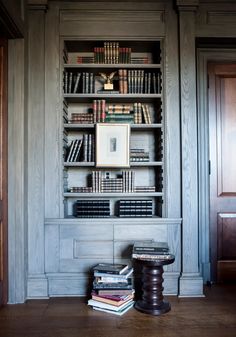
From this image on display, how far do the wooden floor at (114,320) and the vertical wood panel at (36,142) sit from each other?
422 millimetres

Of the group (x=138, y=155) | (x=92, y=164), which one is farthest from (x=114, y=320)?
(x=138, y=155)

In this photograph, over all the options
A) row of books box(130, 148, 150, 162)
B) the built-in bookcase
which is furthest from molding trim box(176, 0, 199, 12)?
row of books box(130, 148, 150, 162)

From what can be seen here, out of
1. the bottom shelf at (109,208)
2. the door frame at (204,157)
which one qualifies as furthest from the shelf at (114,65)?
the bottom shelf at (109,208)

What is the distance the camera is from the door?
11.6ft

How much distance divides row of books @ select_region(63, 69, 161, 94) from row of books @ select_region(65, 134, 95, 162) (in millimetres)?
439

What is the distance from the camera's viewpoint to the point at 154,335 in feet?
7.50

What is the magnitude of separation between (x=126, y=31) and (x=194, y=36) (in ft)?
2.02

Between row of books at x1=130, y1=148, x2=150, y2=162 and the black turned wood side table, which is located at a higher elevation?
row of books at x1=130, y1=148, x2=150, y2=162

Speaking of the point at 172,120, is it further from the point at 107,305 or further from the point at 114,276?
the point at 107,305

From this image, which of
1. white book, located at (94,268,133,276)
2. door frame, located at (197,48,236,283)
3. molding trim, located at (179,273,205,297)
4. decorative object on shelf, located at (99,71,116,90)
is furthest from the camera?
door frame, located at (197,48,236,283)

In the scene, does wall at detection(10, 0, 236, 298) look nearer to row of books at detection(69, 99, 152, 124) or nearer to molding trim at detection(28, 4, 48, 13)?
molding trim at detection(28, 4, 48, 13)

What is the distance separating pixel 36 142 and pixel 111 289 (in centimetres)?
140

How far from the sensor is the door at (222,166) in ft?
11.6

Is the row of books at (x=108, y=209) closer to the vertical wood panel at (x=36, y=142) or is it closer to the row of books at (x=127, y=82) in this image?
the vertical wood panel at (x=36, y=142)
